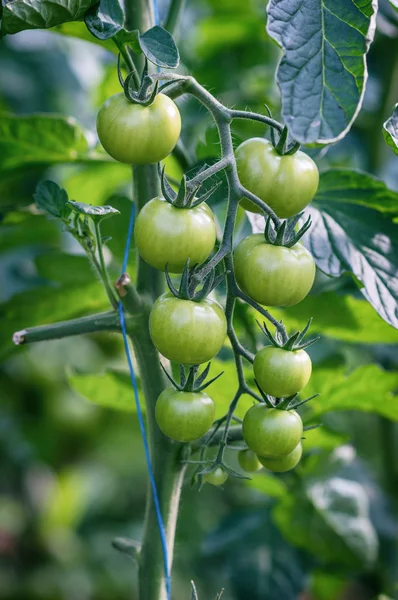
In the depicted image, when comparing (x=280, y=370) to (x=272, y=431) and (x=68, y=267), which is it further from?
(x=68, y=267)

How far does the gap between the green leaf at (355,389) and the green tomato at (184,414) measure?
29cm

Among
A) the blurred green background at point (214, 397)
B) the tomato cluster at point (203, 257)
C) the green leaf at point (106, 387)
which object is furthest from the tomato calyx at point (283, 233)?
the green leaf at point (106, 387)

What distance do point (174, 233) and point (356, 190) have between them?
306mm

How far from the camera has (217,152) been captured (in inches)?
28.0

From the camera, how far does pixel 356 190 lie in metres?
0.70

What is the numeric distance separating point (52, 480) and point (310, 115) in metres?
1.67

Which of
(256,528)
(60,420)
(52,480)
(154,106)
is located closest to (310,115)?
(154,106)

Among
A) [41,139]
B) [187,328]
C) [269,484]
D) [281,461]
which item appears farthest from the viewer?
[269,484]

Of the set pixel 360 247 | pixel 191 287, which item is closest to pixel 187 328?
pixel 191 287

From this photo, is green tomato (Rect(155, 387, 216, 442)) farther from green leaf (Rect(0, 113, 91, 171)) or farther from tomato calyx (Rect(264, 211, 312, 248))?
green leaf (Rect(0, 113, 91, 171))

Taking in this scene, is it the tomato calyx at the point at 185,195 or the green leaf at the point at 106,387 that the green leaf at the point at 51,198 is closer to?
the tomato calyx at the point at 185,195

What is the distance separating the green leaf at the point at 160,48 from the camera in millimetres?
493

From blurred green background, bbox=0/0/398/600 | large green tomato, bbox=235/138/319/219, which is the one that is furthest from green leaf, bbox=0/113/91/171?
large green tomato, bbox=235/138/319/219

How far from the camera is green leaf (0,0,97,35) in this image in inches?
20.2
